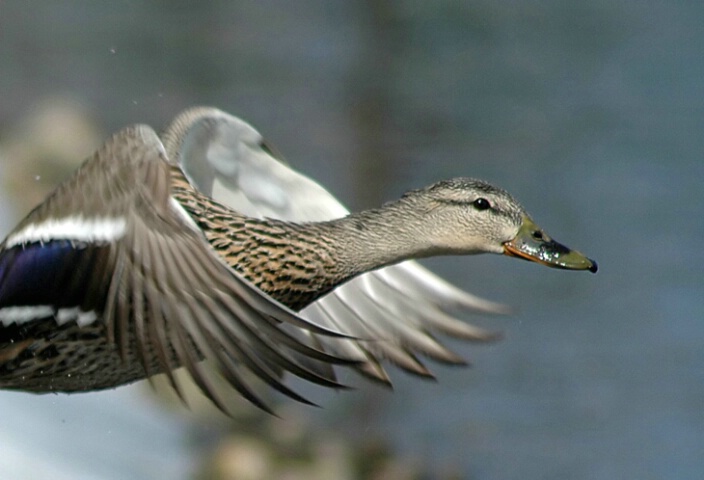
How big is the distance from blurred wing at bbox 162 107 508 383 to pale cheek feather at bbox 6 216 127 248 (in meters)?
0.78

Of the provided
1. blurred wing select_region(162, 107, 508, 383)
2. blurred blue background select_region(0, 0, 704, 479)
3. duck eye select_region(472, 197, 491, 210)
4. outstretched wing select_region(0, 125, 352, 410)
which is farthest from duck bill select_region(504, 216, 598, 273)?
blurred blue background select_region(0, 0, 704, 479)

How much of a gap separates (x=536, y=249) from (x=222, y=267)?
109cm

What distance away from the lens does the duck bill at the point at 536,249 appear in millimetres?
3674

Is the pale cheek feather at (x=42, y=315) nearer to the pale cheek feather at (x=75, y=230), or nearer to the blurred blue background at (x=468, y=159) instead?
the pale cheek feather at (x=75, y=230)

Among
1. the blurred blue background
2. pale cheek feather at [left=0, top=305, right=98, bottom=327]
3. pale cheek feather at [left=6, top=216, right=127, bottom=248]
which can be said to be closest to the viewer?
pale cheek feather at [left=6, top=216, right=127, bottom=248]

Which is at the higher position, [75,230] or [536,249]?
[536,249]

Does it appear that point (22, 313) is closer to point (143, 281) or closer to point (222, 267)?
point (143, 281)

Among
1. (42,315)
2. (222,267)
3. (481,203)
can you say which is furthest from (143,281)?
(481,203)

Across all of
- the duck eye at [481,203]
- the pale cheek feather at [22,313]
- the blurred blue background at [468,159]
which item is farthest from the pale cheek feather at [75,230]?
the blurred blue background at [468,159]

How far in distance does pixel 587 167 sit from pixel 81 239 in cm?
504

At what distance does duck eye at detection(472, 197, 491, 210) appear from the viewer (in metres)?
3.71

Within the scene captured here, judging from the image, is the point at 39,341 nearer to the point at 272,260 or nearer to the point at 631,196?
the point at 272,260

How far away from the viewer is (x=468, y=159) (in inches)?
301

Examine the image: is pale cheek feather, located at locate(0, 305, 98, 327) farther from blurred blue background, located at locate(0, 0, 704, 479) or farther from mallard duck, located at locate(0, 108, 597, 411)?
blurred blue background, located at locate(0, 0, 704, 479)
